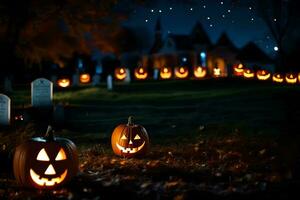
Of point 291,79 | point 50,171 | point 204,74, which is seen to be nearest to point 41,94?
point 50,171

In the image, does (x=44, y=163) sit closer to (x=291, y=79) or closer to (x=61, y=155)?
(x=61, y=155)

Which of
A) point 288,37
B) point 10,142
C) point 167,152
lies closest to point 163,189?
point 167,152

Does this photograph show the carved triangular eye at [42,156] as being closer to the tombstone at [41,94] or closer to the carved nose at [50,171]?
the carved nose at [50,171]

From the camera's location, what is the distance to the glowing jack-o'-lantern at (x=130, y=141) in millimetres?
10172

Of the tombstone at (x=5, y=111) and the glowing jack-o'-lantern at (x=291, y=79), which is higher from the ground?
the glowing jack-o'-lantern at (x=291, y=79)

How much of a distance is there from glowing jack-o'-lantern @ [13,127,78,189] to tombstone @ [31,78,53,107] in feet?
36.9

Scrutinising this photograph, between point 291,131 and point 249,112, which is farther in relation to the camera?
point 249,112

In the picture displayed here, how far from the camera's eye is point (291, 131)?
23.9ft

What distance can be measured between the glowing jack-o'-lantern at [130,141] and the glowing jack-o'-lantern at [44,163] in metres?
2.53

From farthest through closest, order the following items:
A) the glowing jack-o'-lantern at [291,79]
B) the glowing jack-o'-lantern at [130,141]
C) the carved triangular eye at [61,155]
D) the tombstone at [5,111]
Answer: the glowing jack-o'-lantern at [291,79], the tombstone at [5,111], the glowing jack-o'-lantern at [130,141], the carved triangular eye at [61,155]

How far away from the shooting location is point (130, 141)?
33.2 ft

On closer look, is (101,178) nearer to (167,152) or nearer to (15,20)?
(167,152)

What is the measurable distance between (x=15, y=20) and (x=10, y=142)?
16819 mm

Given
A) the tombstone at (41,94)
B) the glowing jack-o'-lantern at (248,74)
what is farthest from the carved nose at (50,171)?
the glowing jack-o'-lantern at (248,74)
